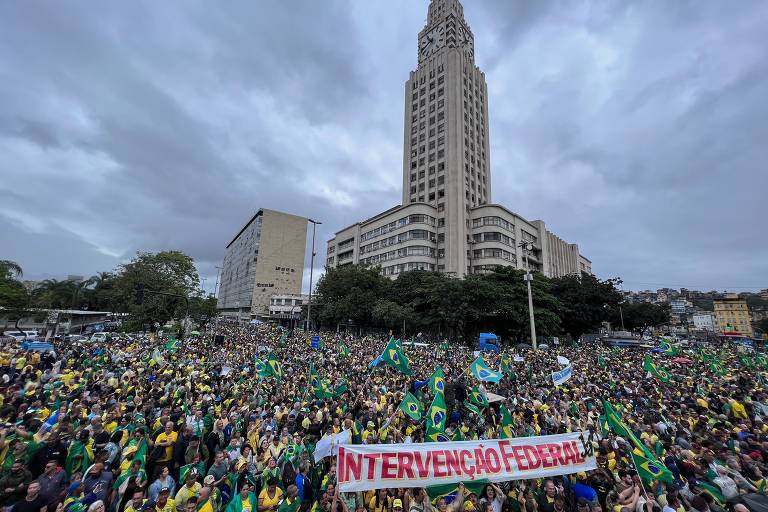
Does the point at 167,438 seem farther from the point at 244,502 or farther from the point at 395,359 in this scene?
the point at 395,359

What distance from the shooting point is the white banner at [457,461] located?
557 cm

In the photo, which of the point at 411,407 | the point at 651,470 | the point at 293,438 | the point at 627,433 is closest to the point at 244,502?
the point at 293,438

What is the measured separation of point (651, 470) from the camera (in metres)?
6.23

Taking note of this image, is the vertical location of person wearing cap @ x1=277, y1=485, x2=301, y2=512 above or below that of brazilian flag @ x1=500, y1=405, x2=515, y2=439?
below

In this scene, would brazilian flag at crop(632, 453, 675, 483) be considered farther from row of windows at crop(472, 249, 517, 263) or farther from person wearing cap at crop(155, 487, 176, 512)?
Answer: row of windows at crop(472, 249, 517, 263)

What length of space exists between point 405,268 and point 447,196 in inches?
621

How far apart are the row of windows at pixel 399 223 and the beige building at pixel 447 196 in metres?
0.18

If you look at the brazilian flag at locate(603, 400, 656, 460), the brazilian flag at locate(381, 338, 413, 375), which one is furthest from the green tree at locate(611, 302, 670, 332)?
the brazilian flag at locate(603, 400, 656, 460)

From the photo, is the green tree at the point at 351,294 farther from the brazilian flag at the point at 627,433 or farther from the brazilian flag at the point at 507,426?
the brazilian flag at the point at 627,433

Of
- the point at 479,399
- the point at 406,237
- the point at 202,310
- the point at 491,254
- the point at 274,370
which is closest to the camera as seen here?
the point at 479,399

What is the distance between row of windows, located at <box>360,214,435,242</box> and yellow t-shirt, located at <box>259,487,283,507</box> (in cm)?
5609

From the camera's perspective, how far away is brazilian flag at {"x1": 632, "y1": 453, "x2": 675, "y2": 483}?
6.01 m

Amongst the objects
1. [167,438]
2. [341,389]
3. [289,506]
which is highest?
[341,389]

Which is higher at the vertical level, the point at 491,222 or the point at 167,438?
the point at 491,222
